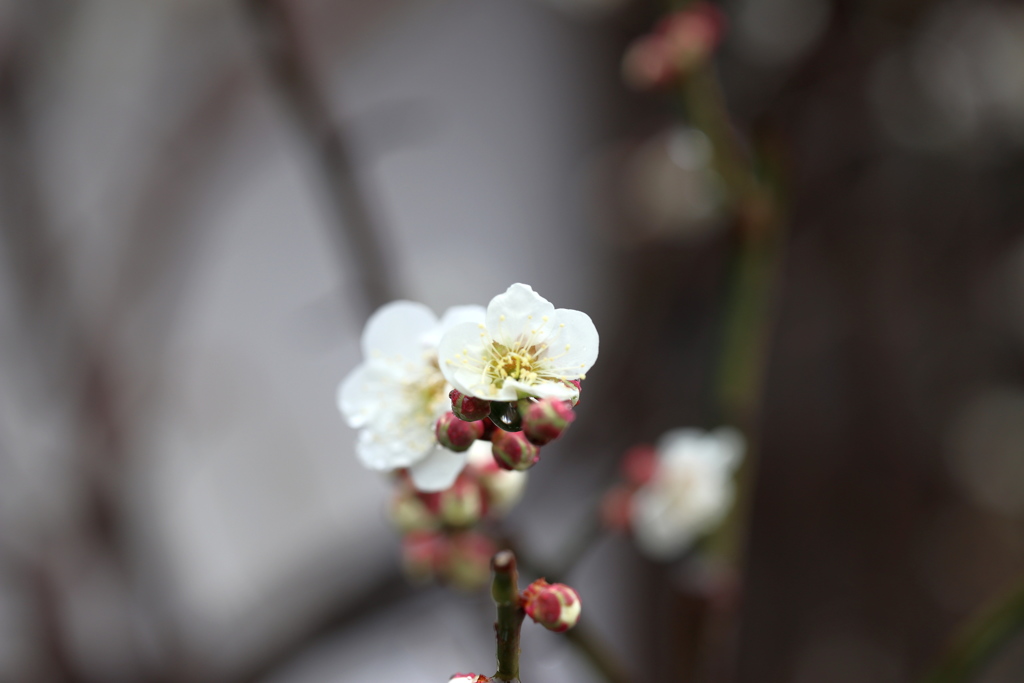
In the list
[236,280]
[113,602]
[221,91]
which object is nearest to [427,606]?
[113,602]

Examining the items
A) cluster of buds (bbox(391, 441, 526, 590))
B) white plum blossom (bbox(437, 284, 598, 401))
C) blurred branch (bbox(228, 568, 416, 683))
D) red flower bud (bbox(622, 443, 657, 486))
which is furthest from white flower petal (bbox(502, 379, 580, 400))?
blurred branch (bbox(228, 568, 416, 683))

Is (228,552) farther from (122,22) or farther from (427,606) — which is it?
(122,22)

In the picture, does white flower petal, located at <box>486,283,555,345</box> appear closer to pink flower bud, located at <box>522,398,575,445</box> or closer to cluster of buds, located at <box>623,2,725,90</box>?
pink flower bud, located at <box>522,398,575,445</box>

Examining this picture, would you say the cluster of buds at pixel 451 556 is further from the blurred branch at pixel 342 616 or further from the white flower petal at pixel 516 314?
the blurred branch at pixel 342 616

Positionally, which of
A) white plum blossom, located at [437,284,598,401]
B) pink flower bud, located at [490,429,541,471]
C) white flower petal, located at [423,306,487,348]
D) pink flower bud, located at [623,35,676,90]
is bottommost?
pink flower bud, located at [490,429,541,471]

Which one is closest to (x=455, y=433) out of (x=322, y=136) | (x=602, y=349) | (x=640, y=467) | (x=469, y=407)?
(x=469, y=407)
